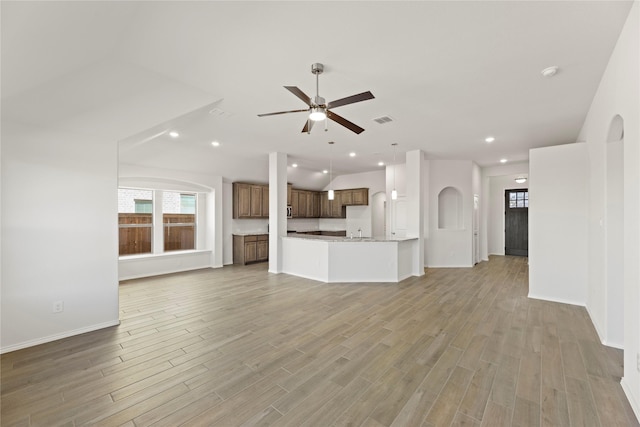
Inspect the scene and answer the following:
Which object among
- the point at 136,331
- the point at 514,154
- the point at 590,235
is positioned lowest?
the point at 136,331

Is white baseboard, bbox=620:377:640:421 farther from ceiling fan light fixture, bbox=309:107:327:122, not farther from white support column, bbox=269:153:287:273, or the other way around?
white support column, bbox=269:153:287:273

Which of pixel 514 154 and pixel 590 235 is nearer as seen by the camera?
pixel 590 235

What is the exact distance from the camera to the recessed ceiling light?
9.24 ft

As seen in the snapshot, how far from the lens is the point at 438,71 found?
2.91 meters

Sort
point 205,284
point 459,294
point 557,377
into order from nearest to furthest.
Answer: point 557,377 < point 459,294 < point 205,284

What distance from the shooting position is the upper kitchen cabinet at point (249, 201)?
8.08 m

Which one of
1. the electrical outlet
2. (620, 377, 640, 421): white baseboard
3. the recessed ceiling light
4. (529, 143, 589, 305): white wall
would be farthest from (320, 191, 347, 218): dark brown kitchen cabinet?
(620, 377, 640, 421): white baseboard

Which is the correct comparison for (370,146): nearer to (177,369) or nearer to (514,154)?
(514,154)

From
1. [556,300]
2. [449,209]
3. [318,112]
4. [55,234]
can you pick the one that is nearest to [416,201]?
[449,209]

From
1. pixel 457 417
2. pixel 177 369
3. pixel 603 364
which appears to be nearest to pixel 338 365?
pixel 457 417

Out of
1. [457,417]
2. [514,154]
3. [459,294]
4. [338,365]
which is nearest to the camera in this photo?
[457,417]

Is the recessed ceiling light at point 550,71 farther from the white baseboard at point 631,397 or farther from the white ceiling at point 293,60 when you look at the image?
the white baseboard at point 631,397

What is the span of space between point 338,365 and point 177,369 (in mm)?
1528

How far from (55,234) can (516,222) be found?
1169 cm
